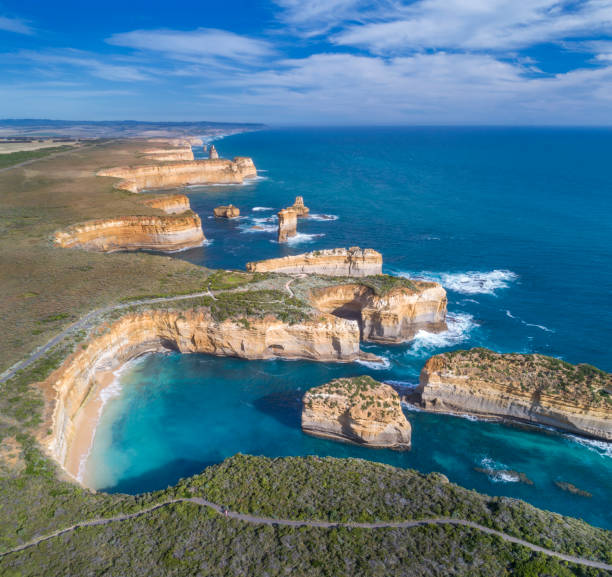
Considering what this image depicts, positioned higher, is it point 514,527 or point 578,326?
point 514,527

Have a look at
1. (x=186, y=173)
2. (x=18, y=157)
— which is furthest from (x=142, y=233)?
(x=18, y=157)

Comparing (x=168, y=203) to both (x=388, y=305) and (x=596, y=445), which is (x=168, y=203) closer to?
(x=388, y=305)

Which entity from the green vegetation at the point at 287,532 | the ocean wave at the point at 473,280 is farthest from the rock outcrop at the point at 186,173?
the green vegetation at the point at 287,532

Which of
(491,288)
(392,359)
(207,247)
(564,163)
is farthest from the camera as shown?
(564,163)

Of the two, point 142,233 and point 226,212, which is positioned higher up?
point 142,233

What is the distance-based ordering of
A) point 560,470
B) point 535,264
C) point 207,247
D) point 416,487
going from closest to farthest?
point 416,487
point 560,470
point 535,264
point 207,247

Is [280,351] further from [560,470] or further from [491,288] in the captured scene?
[491,288]

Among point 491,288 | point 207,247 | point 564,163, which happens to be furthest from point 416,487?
point 564,163

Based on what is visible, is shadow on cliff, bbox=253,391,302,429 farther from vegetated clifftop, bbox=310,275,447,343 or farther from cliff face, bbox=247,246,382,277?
cliff face, bbox=247,246,382,277

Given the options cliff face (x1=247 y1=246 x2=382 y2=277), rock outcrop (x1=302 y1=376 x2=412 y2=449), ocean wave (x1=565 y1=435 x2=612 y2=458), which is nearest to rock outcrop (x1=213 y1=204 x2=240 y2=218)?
cliff face (x1=247 y1=246 x2=382 y2=277)
